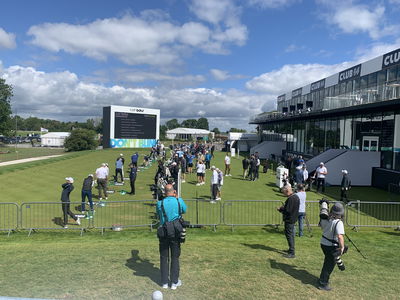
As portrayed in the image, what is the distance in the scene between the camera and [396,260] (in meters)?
6.68

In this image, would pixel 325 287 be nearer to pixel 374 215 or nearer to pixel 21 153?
pixel 374 215

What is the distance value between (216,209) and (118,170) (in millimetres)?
7904

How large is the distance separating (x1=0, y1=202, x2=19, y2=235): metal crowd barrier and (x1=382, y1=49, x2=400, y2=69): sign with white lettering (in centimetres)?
2535

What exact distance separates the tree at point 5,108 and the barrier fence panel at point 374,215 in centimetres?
6858

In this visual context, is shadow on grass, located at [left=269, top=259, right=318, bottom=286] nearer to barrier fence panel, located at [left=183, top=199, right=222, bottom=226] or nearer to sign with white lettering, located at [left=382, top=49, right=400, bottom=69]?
barrier fence panel, located at [left=183, top=199, right=222, bottom=226]

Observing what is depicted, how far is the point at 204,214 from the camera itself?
1115cm

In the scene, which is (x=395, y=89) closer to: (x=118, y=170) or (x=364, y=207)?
(x=364, y=207)

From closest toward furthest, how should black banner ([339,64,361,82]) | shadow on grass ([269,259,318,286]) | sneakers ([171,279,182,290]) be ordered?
sneakers ([171,279,182,290]) < shadow on grass ([269,259,318,286]) < black banner ([339,64,361,82])

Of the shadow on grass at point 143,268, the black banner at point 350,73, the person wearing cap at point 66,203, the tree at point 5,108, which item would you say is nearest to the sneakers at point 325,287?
the shadow on grass at point 143,268

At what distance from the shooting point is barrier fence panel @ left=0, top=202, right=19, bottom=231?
9784 mm

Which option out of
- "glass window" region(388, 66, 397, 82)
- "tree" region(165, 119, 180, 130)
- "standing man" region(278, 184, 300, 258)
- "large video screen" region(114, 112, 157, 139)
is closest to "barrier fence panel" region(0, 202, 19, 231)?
"standing man" region(278, 184, 300, 258)

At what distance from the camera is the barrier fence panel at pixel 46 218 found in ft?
32.6

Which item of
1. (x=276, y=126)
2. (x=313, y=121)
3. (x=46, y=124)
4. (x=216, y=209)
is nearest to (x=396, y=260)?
(x=216, y=209)

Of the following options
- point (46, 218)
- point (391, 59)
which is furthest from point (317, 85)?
point (46, 218)
